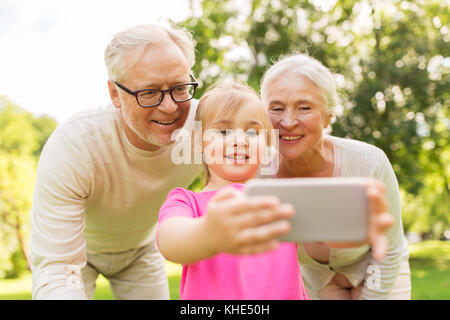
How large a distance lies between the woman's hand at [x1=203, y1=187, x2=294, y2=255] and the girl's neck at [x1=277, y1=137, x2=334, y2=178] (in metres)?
1.59

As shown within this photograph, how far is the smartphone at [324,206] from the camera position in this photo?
3.99 ft

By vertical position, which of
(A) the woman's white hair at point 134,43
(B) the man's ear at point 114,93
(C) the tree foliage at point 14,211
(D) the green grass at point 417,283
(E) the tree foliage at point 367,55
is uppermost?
(E) the tree foliage at point 367,55

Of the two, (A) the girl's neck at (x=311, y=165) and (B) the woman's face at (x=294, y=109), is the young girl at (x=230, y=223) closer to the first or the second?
(B) the woman's face at (x=294, y=109)

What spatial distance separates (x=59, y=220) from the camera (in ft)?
8.81

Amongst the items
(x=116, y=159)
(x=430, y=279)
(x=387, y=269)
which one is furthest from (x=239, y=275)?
(x=430, y=279)

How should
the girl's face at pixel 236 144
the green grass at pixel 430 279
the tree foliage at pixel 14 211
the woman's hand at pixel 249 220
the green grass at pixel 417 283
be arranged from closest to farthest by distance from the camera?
the woman's hand at pixel 249 220 → the girl's face at pixel 236 144 → the green grass at pixel 430 279 → the green grass at pixel 417 283 → the tree foliage at pixel 14 211

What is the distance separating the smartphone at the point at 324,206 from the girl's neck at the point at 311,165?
1.56m

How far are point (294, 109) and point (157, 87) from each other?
2.49 feet

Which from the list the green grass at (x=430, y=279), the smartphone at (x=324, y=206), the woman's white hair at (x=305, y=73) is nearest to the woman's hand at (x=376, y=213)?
the smartphone at (x=324, y=206)

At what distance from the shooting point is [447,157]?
65.9ft

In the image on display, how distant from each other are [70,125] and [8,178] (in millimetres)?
16081

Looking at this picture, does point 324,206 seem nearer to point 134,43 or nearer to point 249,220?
point 249,220

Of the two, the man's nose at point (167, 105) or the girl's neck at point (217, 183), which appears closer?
the girl's neck at point (217, 183)

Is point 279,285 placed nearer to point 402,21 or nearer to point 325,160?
point 325,160
